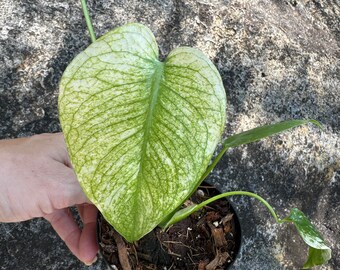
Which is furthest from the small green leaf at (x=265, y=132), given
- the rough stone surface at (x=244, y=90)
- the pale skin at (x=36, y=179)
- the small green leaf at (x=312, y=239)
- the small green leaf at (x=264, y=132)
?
the rough stone surface at (x=244, y=90)

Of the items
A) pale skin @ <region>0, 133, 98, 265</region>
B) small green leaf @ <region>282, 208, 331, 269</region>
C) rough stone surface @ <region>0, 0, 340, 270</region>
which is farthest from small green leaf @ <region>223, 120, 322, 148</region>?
rough stone surface @ <region>0, 0, 340, 270</region>

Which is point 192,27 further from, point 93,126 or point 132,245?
point 93,126

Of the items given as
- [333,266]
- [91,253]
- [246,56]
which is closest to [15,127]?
[91,253]

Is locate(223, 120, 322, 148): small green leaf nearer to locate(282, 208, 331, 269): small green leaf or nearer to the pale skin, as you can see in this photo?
locate(282, 208, 331, 269): small green leaf

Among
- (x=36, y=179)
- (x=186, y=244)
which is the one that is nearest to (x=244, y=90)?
(x=186, y=244)

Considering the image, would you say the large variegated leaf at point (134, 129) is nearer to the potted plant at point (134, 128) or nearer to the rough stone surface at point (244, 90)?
the potted plant at point (134, 128)

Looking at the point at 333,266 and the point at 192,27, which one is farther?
the point at 192,27

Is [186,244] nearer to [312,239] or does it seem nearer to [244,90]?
[312,239]
